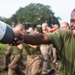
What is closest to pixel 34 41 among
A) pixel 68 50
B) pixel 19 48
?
pixel 68 50

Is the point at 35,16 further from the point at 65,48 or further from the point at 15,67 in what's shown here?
the point at 65,48

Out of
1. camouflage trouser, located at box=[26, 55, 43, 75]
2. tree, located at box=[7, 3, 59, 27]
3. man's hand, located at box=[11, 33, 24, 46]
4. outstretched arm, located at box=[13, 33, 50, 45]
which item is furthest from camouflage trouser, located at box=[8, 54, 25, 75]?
tree, located at box=[7, 3, 59, 27]

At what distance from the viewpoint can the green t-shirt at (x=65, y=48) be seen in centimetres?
389

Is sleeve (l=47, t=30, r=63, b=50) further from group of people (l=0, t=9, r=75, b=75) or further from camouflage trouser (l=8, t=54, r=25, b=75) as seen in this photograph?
camouflage trouser (l=8, t=54, r=25, b=75)

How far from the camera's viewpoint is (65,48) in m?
3.91

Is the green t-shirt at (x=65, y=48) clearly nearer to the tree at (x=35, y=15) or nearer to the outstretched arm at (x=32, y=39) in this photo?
the outstretched arm at (x=32, y=39)

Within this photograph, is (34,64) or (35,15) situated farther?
(35,15)

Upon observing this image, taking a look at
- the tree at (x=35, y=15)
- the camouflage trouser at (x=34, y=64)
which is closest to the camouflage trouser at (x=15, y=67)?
the camouflage trouser at (x=34, y=64)

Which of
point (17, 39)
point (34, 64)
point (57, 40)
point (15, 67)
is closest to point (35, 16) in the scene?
point (15, 67)

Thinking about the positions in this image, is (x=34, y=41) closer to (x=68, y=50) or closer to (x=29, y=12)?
(x=68, y=50)

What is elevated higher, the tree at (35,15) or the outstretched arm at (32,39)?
the outstretched arm at (32,39)

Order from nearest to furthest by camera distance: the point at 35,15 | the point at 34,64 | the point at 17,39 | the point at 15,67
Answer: the point at 17,39 < the point at 34,64 < the point at 15,67 < the point at 35,15

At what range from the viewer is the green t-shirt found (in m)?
3.89

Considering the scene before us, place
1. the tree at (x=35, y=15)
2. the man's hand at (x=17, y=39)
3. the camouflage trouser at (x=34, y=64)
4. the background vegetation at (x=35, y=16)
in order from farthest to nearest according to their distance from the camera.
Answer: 1. the tree at (x=35, y=15)
2. the background vegetation at (x=35, y=16)
3. the camouflage trouser at (x=34, y=64)
4. the man's hand at (x=17, y=39)
